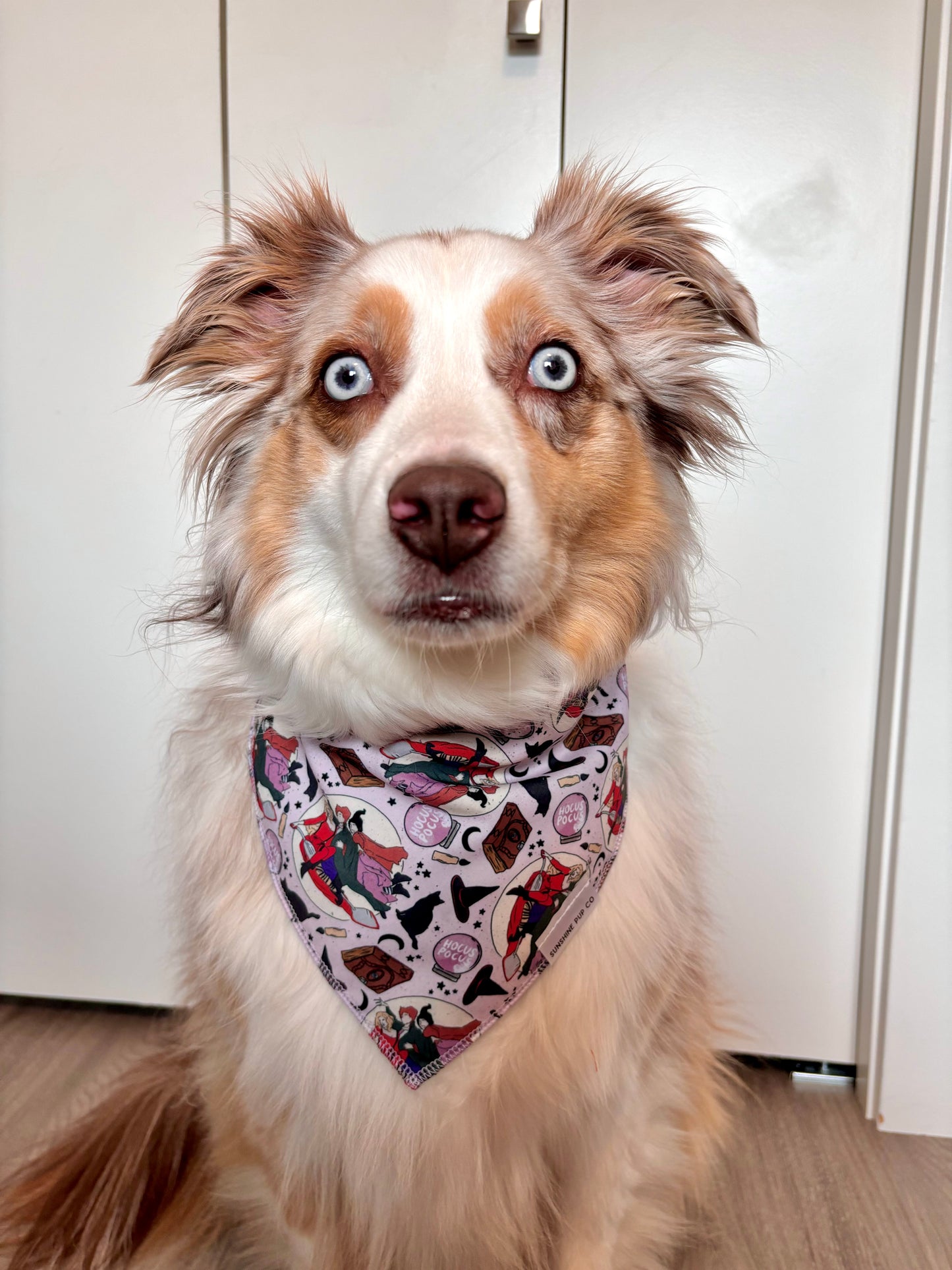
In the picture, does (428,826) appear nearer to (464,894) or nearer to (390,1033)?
(464,894)

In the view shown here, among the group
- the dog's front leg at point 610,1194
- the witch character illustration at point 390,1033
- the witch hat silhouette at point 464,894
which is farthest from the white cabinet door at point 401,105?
the dog's front leg at point 610,1194

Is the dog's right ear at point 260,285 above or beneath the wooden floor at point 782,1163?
above

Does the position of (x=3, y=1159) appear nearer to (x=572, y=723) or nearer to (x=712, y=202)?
(x=572, y=723)

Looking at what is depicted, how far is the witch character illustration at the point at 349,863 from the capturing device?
1.24 metres

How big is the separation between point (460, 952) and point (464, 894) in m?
0.08

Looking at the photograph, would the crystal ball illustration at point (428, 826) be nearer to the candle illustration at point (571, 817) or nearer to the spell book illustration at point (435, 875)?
the spell book illustration at point (435, 875)

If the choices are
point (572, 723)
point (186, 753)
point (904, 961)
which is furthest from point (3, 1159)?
point (904, 961)

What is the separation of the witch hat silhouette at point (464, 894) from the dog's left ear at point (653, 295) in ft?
2.31

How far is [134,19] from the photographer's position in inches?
77.6

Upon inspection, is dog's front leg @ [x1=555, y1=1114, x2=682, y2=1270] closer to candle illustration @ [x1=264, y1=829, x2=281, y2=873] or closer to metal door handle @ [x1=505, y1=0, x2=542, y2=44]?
candle illustration @ [x1=264, y1=829, x2=281, y2=873]

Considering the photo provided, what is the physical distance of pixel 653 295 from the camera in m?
1.47

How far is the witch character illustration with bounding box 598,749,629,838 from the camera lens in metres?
1.30

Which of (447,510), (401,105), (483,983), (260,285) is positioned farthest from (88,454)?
(483,983)

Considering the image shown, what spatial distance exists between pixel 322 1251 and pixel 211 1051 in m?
0.32
